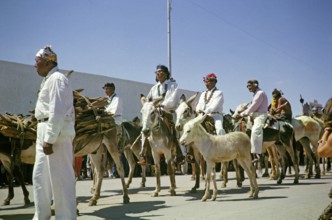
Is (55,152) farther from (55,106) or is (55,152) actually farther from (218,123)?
(218,123)

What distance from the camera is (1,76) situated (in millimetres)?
20391

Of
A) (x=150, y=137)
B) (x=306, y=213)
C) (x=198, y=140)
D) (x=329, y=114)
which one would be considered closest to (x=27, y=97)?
(x=150, y=137)

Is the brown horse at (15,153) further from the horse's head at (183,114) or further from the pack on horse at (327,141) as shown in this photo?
the pack on horse at (327,141)

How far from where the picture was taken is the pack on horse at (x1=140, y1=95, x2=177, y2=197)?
916 centimetres

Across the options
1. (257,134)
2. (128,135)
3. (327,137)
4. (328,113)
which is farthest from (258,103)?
(327,137)

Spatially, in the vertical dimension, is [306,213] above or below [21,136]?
below

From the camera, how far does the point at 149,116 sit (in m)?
9.09

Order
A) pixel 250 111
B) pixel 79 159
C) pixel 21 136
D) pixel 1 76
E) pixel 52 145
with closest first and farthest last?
pixel 52 145, pixel 21 136, pixel 250 111, pixel 79 159, pixel 1 76

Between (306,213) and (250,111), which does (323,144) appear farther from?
(250,111)

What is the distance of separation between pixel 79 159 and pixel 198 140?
921cm

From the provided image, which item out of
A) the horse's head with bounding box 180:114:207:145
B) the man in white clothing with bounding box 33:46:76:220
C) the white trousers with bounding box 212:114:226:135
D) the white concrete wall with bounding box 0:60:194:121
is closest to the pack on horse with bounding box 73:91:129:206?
the horse's head with bounding box 180:114:207:145

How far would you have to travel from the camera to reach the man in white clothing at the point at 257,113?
36.1 feet

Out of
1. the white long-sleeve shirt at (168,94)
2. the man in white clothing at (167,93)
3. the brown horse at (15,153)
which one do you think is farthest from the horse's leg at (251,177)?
the brown horse at (15,153)

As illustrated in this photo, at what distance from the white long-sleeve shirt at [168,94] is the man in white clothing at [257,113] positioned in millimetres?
2521
